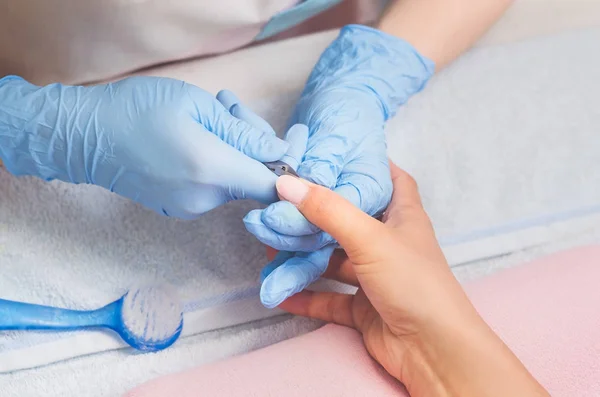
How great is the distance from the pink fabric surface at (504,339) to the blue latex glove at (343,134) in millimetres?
78

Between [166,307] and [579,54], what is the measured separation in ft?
2.59

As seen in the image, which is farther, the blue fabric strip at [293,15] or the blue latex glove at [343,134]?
the blue fabric strip at [293,15]

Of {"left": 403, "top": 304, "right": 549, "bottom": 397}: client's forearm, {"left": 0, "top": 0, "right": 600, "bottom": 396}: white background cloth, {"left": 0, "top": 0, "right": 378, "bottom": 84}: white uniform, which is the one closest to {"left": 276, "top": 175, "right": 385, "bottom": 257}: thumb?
{"left": 403, "top": 304, "right": 549, "bottom": 397}: client's forearm

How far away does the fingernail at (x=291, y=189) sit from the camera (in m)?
0.60

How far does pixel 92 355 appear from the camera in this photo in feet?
2.50

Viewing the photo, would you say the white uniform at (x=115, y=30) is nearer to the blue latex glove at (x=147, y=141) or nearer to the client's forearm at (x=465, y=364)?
the blue latex glove at (x=147, y=141)

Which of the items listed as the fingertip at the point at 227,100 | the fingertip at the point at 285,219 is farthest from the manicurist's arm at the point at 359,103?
the fingertip at the point at 227,100

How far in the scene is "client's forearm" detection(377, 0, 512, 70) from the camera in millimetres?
887

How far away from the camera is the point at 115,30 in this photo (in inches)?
31.2

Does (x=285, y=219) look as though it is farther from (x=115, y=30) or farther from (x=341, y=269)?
(x=115, y=30)

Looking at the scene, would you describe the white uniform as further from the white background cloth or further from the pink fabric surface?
the pink fabric surface

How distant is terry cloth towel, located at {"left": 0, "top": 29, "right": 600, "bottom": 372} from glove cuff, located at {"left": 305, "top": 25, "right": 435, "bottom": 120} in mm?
58

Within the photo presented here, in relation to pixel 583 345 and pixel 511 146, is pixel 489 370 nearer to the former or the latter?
pixel 583 345

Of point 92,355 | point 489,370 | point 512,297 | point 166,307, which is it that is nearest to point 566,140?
point 512,297
